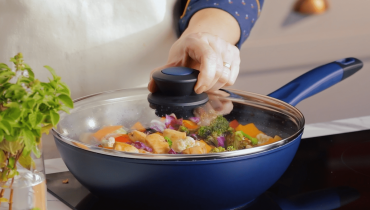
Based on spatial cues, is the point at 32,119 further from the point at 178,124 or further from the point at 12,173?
the point at 178,124

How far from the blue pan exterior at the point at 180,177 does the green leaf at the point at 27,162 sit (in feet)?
0.34

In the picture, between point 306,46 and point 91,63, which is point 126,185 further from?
point 306,46

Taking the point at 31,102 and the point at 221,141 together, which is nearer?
the point at 31,102

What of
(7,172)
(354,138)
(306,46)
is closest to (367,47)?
(306,46)

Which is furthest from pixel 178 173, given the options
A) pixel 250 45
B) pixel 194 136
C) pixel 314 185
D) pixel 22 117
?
pixel 250 45

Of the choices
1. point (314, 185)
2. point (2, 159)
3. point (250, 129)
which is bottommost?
point (314, 185)

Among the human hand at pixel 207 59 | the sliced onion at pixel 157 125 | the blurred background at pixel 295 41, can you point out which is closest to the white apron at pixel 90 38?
the human hand at pixel 207 59

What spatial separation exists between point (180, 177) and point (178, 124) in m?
0.15

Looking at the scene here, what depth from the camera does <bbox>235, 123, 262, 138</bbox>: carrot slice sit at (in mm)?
657

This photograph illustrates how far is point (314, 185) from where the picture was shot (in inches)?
28.4

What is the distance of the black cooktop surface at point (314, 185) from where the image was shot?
65 cm

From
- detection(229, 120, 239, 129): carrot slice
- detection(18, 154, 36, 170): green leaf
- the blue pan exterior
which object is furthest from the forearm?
detection(18, 154, 36, 170): green leaf

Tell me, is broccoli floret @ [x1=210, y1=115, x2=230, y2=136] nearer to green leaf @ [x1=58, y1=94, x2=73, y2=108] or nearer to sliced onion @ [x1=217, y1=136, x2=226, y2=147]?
sliced onion @ [x1=217, y1=136, x2=226, y2=147]

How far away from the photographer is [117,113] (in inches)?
27.7
